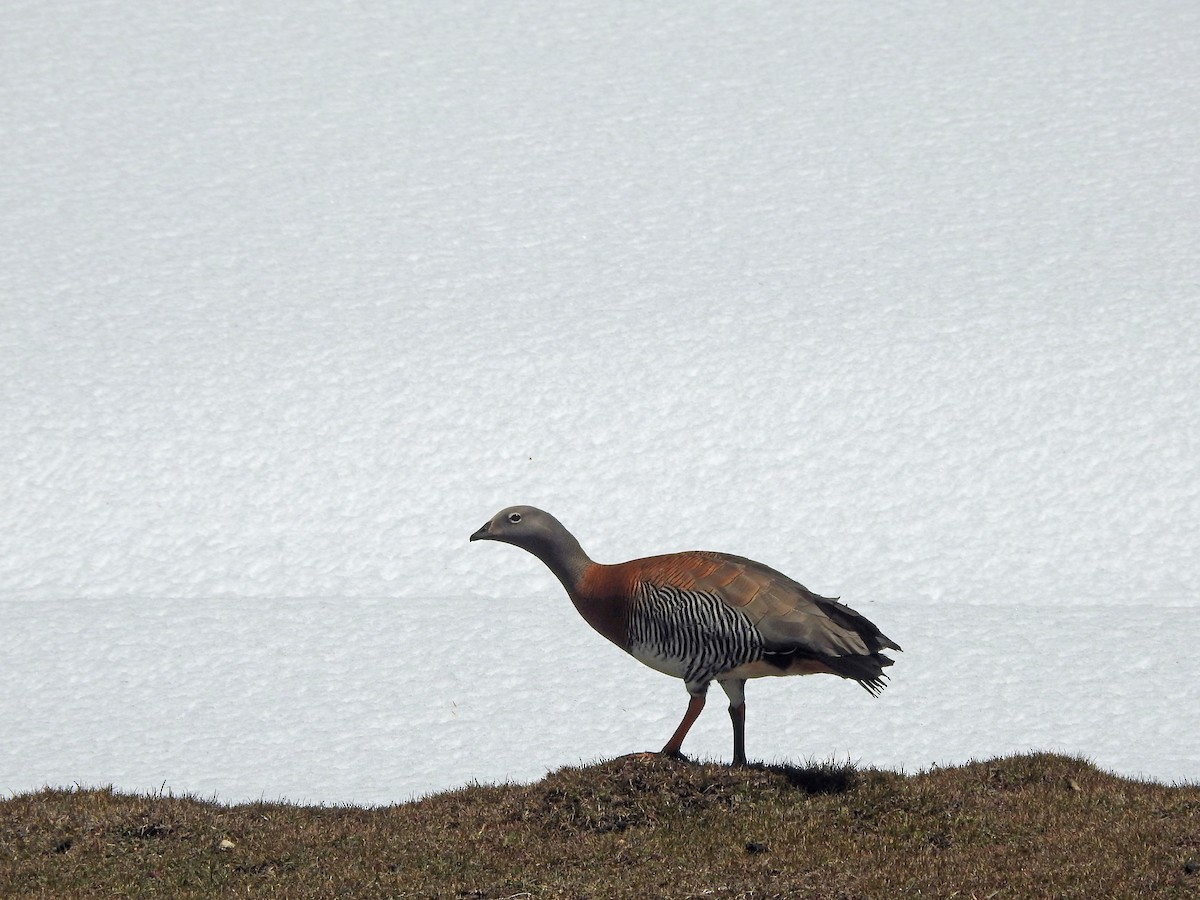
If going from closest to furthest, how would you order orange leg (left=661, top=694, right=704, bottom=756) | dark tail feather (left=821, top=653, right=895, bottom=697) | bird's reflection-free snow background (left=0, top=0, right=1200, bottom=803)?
1. dark tail feather (left=821, top=653, right=895, bottom=697)
2. orange leg (left=661, top=694, right=704, bottom=756)
3. bird's reflection-free snow background (left=0, top=0, right=1200, bottom=803)

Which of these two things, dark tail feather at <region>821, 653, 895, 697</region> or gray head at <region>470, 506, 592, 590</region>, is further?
gray head at <region>470, 506, 592, 590</region>

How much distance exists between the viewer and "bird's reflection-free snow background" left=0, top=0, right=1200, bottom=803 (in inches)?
677

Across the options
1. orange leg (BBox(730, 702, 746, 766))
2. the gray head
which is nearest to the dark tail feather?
orange leg (BBox(730, 702, 746, 766))

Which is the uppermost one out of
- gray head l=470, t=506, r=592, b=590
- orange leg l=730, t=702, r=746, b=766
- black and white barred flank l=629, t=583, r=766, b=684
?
gray head l=470, t=506, r=592, b=590

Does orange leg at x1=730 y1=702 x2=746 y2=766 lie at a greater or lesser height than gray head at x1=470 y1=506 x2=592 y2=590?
lesser

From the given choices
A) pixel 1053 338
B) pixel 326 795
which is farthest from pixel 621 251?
pixel 326 795

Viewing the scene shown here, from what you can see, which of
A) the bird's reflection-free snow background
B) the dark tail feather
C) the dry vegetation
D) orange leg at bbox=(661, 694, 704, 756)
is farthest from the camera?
the bird's reflection-free snow background

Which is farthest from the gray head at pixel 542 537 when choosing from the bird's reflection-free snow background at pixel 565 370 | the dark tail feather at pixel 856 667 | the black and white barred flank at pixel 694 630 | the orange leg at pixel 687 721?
the bird's reflection-free snow background at pixel 565 370

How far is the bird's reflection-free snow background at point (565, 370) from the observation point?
17.2 meters

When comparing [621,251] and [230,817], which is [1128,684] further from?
[621,251]

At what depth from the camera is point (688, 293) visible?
29344 millimetres

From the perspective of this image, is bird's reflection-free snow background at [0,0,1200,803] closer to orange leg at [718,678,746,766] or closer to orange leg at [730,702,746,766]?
orange leg at [730,702,746,766]

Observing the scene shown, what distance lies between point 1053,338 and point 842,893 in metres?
19.9

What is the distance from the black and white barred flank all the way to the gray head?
23.9 inches
